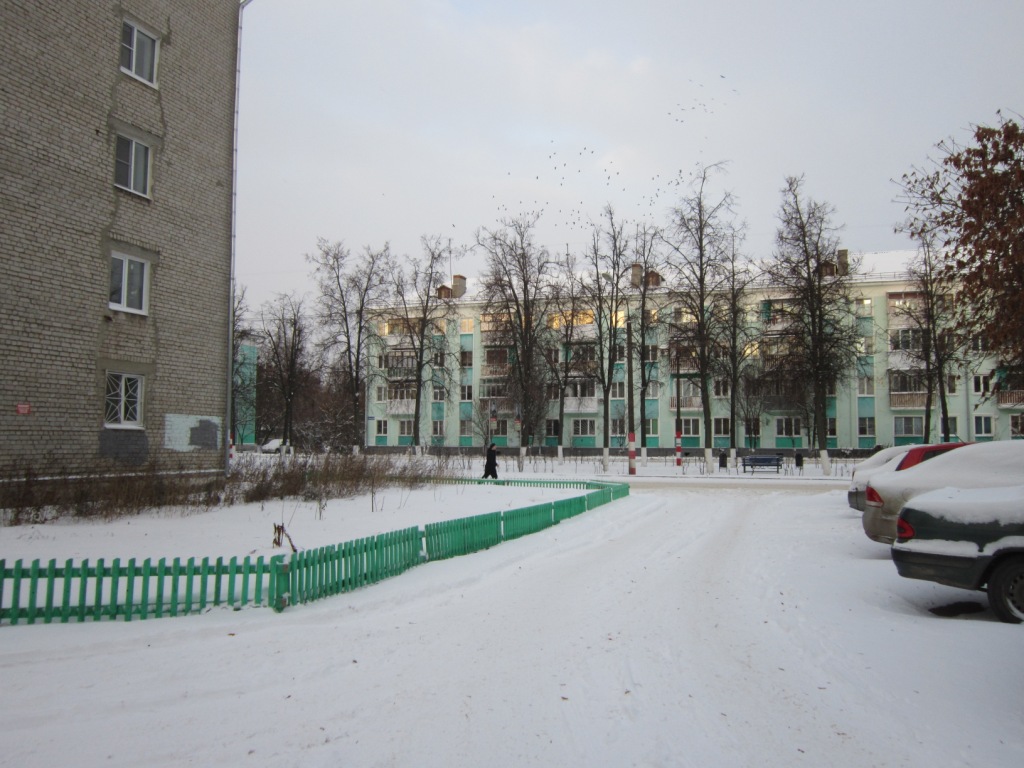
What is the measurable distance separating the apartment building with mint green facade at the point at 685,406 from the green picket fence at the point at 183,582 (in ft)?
119

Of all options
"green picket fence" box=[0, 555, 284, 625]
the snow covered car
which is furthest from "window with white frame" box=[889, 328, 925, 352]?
"green picket fence" box=[0, 555, 284, 625]

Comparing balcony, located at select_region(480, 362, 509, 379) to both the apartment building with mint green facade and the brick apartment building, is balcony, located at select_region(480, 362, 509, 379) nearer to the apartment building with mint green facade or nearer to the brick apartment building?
the apartment building with mint green facade

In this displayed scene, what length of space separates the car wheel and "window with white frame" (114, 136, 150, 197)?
60.0 feet

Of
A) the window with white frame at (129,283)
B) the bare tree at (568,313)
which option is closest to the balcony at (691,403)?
the bare tree at (568,313)

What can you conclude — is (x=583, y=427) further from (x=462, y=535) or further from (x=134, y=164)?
(x=462, y=535)

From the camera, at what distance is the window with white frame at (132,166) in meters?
16.7

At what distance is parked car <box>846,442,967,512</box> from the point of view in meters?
13.2

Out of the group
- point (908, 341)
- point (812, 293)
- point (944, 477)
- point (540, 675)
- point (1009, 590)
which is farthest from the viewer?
point (908, 341)

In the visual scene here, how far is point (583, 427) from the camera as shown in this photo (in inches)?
2331

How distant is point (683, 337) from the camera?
35.3m

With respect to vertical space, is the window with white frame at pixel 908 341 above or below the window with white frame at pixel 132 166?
below

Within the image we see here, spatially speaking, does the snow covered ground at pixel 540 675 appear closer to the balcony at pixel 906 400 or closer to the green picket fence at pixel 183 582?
the green picket fence at pixel 183 582

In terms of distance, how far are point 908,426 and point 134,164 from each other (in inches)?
2053

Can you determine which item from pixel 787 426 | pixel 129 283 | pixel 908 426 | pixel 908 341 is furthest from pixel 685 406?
pixel 129 283
